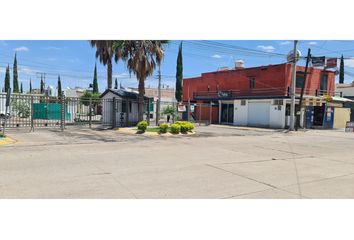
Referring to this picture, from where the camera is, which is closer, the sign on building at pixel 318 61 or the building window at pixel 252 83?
the sign on building at pixel 318 61

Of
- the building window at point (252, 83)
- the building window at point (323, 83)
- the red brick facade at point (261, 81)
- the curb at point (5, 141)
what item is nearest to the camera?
the curb at point (5, 141)

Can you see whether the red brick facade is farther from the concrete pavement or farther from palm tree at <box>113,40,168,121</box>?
the concrete pavement

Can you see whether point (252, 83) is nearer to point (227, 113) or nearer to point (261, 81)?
point (261, 81)

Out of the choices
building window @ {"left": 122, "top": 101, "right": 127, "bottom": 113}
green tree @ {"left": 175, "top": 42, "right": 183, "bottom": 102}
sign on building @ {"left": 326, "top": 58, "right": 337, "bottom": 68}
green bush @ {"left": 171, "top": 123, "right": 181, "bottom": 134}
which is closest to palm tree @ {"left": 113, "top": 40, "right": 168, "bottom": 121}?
building window @ {"left": 122, "top": 101, "right": 127, "bottom": 113}

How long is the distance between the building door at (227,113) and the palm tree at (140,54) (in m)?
16.6

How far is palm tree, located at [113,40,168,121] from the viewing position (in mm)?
22344

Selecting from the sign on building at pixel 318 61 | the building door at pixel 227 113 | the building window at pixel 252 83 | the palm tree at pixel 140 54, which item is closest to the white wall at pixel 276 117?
the building window at pixel 252 83

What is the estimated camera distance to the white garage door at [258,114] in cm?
3222

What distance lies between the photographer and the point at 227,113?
38.3 m

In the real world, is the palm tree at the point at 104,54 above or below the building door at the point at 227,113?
above

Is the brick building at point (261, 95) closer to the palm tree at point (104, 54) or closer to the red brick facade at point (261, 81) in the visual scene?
the red brick facade at point (261, 81)

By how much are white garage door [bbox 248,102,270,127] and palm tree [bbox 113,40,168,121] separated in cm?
1389
